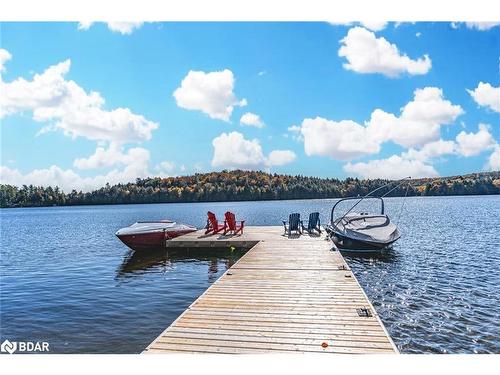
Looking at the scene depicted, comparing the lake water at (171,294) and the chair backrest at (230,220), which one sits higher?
the chair backrest at (230,220)

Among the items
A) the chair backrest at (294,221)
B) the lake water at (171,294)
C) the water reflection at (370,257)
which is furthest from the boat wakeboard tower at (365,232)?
the chair backrest at (294,221)

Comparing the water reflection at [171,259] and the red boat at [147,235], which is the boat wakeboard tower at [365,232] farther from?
the red boat at [147,235]

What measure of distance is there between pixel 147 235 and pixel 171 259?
2594 millimetres

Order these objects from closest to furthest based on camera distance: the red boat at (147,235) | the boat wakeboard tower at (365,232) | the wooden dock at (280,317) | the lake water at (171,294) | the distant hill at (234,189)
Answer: the wooden dock at (280,317), the lake water at (171,294), the boat wakeboard tower at (365,232), the red boat at (147,235), the distant hill at (234,189)

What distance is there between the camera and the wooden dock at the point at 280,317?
6.04 metres

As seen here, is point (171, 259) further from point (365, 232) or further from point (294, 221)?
point (365, 232)

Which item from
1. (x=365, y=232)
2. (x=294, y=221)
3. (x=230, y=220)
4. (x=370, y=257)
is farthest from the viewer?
(x=230, y=220)

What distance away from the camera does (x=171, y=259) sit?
20312 millimetres

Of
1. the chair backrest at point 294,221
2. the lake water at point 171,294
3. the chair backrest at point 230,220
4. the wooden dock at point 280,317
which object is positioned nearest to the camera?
the wooden dock at point 280,317

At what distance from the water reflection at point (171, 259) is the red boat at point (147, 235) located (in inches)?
22.4

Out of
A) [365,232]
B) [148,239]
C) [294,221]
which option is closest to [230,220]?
[294,221]
